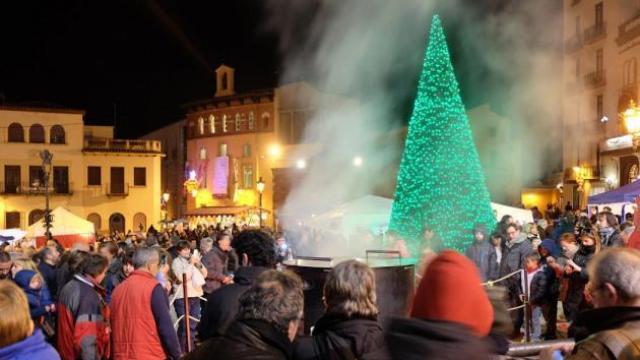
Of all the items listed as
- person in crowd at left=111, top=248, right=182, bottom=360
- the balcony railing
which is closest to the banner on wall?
the balcony railing

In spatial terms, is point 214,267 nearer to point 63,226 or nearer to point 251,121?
point 63,226

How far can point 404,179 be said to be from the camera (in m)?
17.7

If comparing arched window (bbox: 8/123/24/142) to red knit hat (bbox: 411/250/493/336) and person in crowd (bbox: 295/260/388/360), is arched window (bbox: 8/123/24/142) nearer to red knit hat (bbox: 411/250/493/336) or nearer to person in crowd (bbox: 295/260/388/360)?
person in crowd (bbox: 295/260/388/360)

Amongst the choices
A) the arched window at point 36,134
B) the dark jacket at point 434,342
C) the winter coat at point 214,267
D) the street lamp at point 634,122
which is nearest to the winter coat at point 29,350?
the dark jacket at point 434,342

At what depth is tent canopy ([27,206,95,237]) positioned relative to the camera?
22127mm

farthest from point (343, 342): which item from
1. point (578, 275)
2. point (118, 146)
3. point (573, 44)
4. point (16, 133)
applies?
point (118, 146)

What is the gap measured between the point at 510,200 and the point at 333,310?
1709 inches

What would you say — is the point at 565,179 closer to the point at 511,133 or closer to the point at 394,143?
the point at 511,133

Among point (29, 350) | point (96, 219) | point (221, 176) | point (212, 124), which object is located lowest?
point (96, 219)

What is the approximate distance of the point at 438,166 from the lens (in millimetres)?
17281

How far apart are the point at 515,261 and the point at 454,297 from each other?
891cm

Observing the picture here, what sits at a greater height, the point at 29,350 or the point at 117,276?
the point at 29,350

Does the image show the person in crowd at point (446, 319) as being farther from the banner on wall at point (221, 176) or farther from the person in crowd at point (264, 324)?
the banner on wall at point (221, 176)

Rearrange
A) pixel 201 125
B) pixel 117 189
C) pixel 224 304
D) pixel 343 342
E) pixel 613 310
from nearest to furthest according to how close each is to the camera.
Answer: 1. pixel 613 310
2. pixel 343 342
3. pixel 224 304
4. pixel 117 189
5. pixel 201 125
